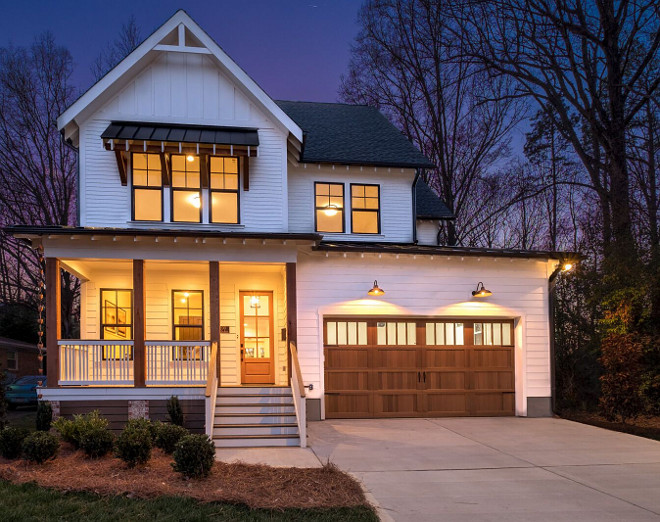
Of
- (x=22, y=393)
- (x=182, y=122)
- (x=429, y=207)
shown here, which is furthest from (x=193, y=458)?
(x=22, y=393)

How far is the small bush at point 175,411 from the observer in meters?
10.9

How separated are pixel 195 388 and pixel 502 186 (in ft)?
75.0

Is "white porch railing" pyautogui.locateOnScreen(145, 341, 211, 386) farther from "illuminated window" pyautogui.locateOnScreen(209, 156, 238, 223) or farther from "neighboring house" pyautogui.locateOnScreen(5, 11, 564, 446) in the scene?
"illuminated window" pyautogui.locateOnScreen(209, 156, 238, 223)

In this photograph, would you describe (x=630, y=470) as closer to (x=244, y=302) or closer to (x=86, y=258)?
(x=244, y=302)

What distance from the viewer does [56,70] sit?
23484mm

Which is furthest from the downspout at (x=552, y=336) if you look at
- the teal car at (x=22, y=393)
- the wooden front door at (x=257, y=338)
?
the teal car at (x=22, y=393)

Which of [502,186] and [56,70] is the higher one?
[56,70]

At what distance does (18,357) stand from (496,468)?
2887 cm

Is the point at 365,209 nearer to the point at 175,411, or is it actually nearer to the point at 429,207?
the point at 429,207

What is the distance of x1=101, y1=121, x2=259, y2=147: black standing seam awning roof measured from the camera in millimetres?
12625

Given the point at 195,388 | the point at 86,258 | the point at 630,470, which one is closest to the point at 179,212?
the point at 86,258

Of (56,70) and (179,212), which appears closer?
(179,212)

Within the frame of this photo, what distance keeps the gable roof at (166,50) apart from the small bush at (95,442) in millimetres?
7510

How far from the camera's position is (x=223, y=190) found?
1363 centimetres
